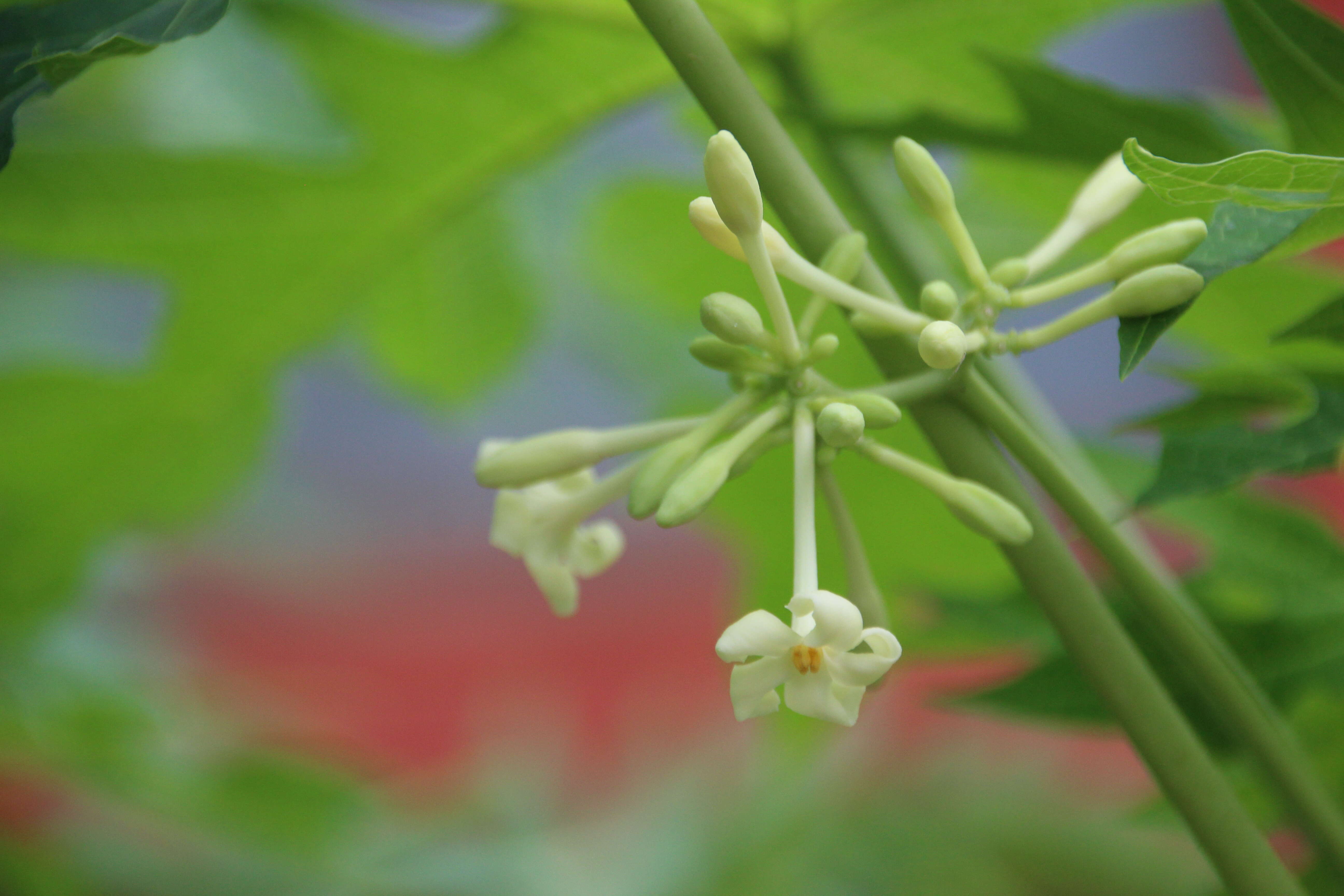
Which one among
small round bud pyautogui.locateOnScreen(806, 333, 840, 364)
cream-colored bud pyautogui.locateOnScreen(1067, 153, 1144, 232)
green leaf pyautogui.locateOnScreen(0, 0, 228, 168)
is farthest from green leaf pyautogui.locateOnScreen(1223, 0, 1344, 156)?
green leaf pyautogui.locateOnScreen(0, 0, 228, 168)

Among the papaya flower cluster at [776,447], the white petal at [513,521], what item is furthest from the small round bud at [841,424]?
the white petal at [513,521]

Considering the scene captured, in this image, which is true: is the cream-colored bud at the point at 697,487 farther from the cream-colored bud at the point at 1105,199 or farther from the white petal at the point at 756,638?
→ the cream-colored bud at the point at 1105,199

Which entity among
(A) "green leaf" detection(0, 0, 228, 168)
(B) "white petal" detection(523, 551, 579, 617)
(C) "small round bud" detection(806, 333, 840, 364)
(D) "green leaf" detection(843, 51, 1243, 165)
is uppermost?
(A) "green leaf" detection(0, 0, 228, 168)

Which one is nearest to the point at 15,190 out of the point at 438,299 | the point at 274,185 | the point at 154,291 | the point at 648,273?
the point at 274,185

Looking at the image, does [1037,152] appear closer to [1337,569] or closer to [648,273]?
[1337,569]

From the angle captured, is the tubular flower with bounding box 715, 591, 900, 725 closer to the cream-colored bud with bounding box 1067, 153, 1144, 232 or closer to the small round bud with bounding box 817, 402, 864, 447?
the small round bud with bounding box 817, 402, 864, 447

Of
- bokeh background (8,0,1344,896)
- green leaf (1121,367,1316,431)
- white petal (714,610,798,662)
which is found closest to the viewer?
white petal (714,610,798,662)

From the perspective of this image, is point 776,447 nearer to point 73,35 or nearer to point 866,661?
point 866,661
